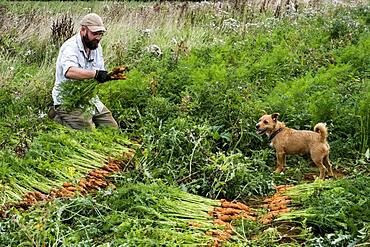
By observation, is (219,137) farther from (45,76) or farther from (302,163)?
(45,76)

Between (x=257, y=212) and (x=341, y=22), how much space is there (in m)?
6.50

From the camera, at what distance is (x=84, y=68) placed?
7238 mm

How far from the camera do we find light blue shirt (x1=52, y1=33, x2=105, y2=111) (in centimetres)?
698

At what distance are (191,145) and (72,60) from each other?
185cm

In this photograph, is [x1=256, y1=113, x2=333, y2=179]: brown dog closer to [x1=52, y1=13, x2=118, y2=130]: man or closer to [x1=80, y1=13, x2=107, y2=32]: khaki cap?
[x1=52, y1=13, x2=118, y2=130]: man

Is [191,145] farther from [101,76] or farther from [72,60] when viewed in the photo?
[72,60]

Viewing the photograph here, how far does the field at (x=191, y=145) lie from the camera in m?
4.46


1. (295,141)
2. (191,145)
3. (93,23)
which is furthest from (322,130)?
(93,23)

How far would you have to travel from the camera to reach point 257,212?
4.99m

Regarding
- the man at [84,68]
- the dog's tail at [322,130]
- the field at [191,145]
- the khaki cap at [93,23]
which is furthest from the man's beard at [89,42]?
the dog's tail at [322,130]

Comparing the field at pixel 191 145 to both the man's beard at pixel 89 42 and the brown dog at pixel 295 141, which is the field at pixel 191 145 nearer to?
the brown dog at pixel 295 141

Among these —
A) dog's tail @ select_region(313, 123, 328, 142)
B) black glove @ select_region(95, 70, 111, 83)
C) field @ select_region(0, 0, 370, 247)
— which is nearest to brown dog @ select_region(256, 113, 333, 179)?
dog's tail @ select_region(313, 123, 328, 142)

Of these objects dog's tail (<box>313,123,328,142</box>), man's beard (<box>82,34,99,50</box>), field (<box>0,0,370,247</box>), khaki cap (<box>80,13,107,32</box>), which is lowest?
field (<box>0,0,370,247</box>)

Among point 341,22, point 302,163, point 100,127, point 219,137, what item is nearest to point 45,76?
point 100,127
